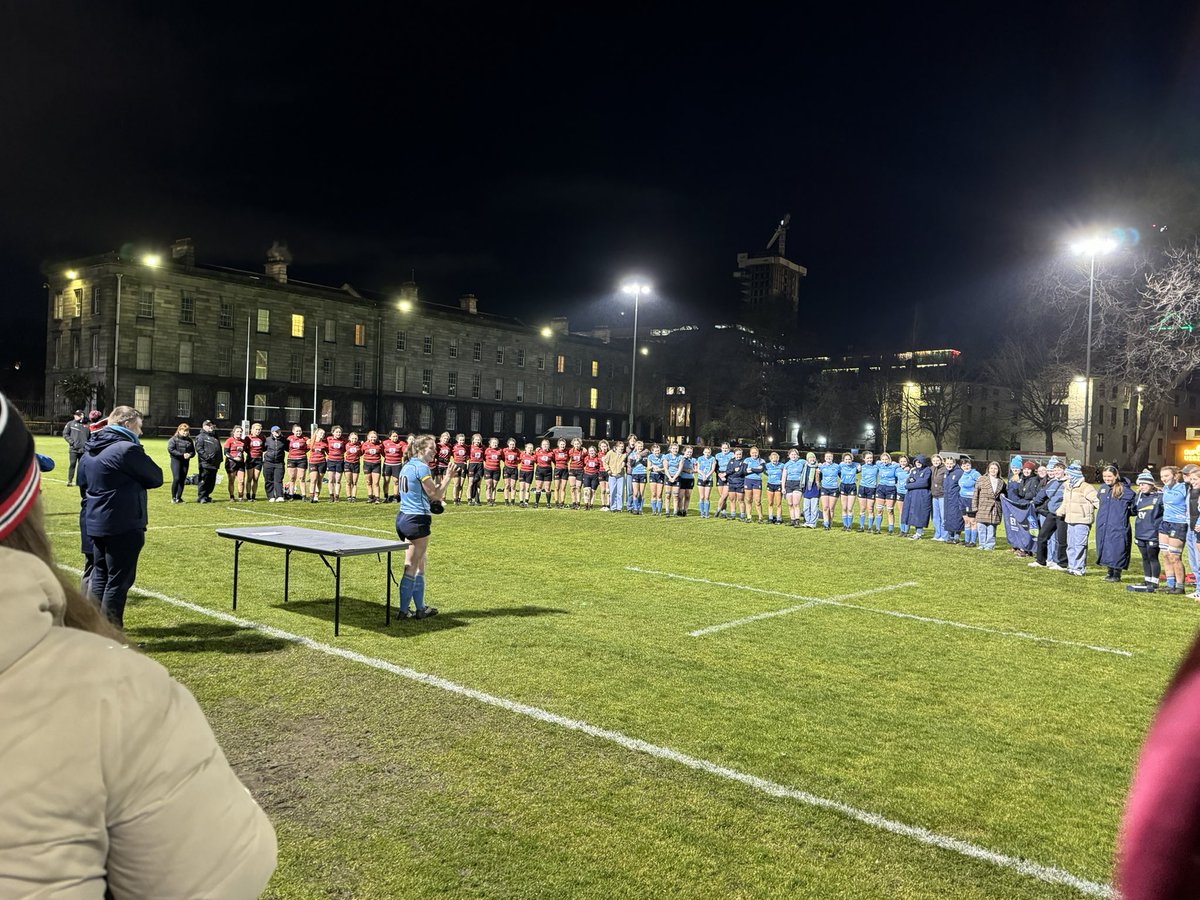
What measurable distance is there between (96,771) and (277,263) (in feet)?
250

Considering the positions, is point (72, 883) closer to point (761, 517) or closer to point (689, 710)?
point (689, 710)

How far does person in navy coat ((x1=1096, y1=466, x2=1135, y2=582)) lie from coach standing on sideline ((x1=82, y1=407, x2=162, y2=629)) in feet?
51.1

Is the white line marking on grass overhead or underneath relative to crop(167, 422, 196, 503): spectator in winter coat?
underneath

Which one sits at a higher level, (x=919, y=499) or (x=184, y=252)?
(x=184, y=252)

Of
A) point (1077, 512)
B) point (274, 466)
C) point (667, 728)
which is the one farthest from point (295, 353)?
point (667, 728)

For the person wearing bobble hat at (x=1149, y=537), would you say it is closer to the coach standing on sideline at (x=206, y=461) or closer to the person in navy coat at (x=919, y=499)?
the person in navy coat at (x=919, y=499)

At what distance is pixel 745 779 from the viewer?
5504mm

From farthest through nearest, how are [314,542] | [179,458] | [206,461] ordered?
[179,458]
[206,461]
[314,542]

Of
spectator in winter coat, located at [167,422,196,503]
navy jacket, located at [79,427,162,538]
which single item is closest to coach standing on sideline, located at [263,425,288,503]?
spectator in winter coat, located at [167,422,196,503]

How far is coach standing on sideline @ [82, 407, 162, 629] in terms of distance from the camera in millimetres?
7652

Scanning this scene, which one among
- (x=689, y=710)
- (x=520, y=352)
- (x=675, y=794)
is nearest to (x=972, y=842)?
(x=675, y=794)

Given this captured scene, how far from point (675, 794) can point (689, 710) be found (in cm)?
162

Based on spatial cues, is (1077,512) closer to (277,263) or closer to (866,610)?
(866,610)

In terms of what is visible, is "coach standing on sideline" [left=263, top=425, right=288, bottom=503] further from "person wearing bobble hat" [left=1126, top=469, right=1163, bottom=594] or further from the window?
the window
